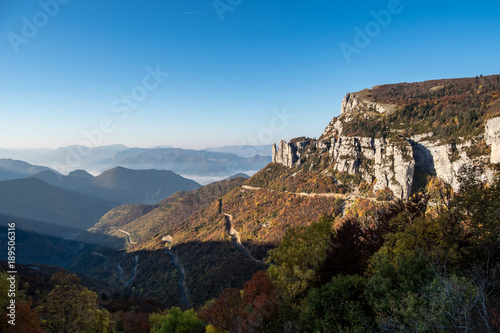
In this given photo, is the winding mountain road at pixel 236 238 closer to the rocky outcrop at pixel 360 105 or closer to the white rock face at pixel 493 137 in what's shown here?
the white rock face at pixel 493 137

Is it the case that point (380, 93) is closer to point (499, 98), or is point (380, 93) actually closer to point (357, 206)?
point (499, 98)

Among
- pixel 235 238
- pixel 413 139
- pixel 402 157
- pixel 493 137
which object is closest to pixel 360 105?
pixel 413 139

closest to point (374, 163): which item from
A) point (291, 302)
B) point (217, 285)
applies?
point (217, 285)

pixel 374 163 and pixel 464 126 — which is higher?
pixel 464 126

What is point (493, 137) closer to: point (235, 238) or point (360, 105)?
point (360, 105)

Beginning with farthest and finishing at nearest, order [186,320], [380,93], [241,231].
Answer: [380,93]
[241,231]
[186,320]

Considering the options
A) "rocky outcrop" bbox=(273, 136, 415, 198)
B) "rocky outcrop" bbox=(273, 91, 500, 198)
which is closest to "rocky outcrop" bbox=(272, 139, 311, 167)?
"rocky outcrop" bbox=(273, 91, 500, 198)

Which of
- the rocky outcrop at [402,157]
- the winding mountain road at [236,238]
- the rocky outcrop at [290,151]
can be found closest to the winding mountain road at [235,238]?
the winding mountain road at [236,238]
